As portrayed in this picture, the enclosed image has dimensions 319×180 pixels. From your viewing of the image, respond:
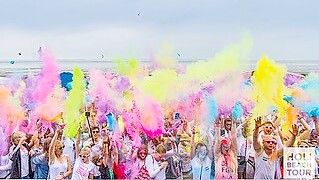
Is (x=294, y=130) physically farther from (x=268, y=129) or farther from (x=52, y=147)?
(x=52, y=147)

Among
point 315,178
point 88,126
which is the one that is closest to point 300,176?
point 315,178

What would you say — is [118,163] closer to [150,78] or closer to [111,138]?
[111,138]

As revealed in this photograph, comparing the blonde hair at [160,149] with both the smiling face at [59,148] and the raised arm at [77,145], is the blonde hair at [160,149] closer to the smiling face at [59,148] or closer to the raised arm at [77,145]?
the raised arm at [77,145]

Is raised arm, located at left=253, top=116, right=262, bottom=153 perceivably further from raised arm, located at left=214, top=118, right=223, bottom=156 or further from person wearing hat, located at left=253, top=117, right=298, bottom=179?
raised arm, located at left=214, top=118, right=223, bottom=156

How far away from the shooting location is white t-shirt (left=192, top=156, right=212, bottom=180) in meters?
8.19

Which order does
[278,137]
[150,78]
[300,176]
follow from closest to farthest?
[300,176] < [278,137] < [150,78]

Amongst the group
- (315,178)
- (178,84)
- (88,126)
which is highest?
(178,84)

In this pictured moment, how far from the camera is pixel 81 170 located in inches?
312

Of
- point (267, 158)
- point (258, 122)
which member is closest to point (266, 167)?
point (267, 158)

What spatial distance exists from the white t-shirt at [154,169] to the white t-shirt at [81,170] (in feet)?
2.09

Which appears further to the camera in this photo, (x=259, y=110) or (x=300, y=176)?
(x=259, y=110)

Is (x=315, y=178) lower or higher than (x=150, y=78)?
lower

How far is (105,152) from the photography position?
8312mm

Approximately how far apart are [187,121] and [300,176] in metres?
1.63
